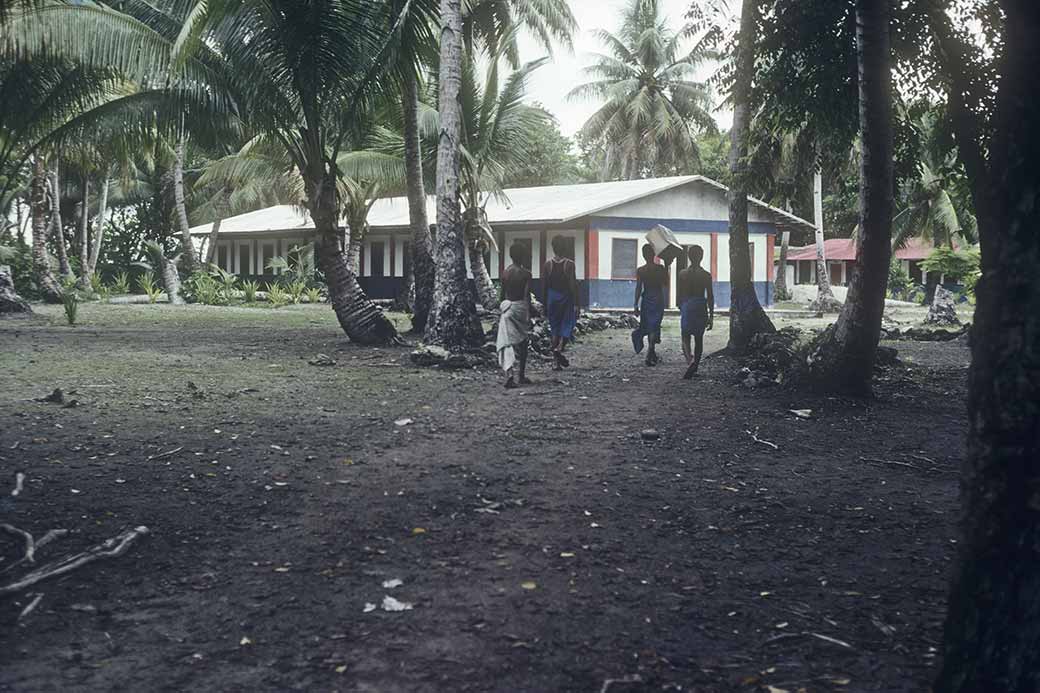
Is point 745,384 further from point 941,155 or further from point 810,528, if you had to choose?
point 810,528

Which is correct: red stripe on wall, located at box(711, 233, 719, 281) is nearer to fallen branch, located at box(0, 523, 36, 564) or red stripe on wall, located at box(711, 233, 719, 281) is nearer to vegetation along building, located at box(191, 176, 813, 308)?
vegetation along building, located at box(191, 176, 813, 308)

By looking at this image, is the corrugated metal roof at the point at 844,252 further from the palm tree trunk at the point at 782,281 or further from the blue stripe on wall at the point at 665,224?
the blue stripe on wall at the point at 665,224

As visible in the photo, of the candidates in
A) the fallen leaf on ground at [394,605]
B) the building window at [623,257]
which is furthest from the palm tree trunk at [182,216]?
the fallen leaf on ground at [394,605]

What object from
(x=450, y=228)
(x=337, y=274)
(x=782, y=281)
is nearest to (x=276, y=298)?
(x=337, y=274)

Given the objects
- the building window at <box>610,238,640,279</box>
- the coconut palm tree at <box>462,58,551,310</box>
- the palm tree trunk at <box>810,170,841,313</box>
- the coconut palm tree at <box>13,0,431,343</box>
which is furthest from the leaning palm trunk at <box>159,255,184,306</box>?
the palm tree trunk at <box>810,170,841,313</box>

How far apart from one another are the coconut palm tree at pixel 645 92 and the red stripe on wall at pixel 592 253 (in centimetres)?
1535

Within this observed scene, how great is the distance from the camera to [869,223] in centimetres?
1057

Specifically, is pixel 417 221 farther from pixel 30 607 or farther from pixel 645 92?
pixel 645 92

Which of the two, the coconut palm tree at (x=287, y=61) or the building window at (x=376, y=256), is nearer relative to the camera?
the coconut palm tree at (x=287, y=61)

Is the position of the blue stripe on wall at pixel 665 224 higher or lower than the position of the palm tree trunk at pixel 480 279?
higher

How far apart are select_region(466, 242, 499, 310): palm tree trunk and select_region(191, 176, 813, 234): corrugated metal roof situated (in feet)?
5.82

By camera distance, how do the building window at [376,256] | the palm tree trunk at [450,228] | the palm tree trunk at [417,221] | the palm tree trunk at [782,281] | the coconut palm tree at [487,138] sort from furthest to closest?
1. the palm tree trunk at [782,281]
2. the building window at [376,256]
3. the coconut palm tree at [487,138]
4. the palm tree trunk at [417,221]
5. the palm tree trunk at [450,228]

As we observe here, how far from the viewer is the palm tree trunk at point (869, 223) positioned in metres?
10.3

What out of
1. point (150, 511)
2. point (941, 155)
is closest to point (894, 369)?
point (941, 155)
